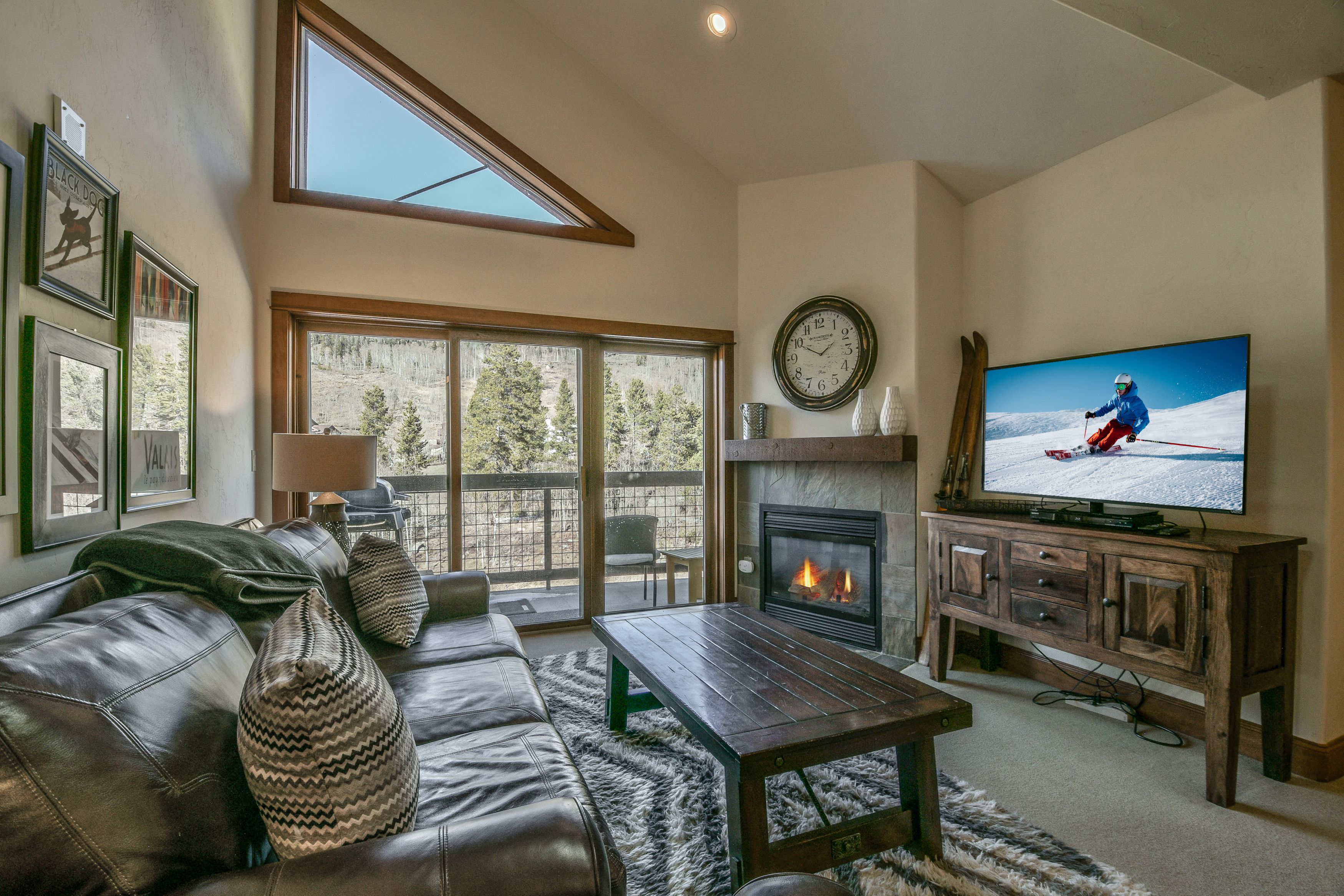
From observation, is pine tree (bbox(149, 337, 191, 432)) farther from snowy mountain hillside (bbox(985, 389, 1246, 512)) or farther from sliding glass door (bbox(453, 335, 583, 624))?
snowy mountain hillside (bbox(985, 389, 1246, 512))

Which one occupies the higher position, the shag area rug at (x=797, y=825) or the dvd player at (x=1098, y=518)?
the dvd player at (x=1098, y=518)

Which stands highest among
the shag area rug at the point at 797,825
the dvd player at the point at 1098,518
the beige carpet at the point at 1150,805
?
the dvd player at the point at 1098,518

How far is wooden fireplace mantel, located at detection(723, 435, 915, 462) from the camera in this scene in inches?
130

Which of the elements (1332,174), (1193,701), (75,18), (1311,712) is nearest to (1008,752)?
(1193,701)

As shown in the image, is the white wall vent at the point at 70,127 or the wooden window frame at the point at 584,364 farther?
the wooden window frame at the point at 584,364

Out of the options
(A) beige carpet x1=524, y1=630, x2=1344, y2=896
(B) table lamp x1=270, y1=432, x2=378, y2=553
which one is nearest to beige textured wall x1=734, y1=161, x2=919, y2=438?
(A) beige carpet x1=524, y1=630, x2=1344, y2=896

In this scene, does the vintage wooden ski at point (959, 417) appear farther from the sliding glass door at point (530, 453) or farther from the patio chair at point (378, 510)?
the patio chair at point (378, 510)

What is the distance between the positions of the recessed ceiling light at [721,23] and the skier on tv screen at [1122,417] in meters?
2.42

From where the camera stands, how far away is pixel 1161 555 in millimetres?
2209

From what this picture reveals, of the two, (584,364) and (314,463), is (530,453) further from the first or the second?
(314,463)

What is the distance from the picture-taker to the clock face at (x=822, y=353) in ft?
12.1

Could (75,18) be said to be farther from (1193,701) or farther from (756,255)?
(1193,701)

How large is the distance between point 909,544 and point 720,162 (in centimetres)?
263

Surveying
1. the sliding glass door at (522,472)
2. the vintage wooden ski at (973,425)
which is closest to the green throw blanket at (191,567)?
the sliding glass door at (522,472)
